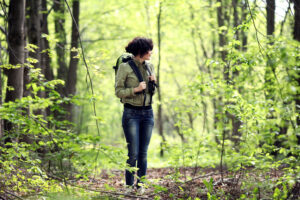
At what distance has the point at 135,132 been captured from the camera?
3.88 meters

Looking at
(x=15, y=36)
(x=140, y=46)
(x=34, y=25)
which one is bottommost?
(x=140, y=46)

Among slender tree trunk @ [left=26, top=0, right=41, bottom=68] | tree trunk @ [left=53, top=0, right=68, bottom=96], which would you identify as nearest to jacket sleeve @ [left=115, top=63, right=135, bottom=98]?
slender tree trunk @ [left=26, top=0, right=41, bottom=68]

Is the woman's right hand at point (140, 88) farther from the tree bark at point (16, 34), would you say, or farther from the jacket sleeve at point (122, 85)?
the tree bark at point (16, 34)

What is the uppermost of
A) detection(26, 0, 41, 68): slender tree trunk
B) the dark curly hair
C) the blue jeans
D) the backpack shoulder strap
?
detection(26, 0, 41, 68): slender tree trunk

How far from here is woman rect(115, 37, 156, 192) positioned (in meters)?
3.87

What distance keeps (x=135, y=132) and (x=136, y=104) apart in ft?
1.18

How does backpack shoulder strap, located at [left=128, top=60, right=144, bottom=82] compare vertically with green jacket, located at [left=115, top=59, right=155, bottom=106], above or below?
above

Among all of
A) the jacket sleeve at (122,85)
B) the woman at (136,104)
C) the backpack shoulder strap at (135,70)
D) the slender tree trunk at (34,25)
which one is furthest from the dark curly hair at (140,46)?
the slender tree trunk at (34,25)

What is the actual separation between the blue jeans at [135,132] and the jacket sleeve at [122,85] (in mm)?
218

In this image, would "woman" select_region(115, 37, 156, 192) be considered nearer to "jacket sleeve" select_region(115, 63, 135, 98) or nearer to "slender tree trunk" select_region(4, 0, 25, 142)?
"jacket sleeve" select_region(115, 63, 135, 98)

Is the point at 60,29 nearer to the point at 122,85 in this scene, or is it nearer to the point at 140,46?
the point at 140,46

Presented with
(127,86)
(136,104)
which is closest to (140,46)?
(127,86)

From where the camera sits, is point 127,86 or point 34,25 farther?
point 34,25

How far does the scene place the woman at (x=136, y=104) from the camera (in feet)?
12.7
